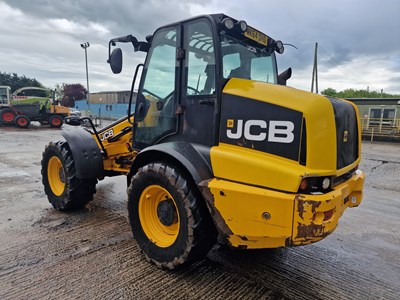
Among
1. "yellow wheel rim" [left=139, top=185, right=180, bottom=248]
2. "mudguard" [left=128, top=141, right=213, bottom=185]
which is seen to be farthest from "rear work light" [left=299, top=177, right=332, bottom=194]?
"yellow wheel rim" [left=139, top=185, right=180, bottom=248]

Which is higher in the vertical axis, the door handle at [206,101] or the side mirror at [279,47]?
the side mirror at [279,47]

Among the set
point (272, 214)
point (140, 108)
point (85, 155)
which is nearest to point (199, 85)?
point (140, 108)

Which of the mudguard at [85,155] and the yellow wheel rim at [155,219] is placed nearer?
the yellow wheel rim at [155,219]

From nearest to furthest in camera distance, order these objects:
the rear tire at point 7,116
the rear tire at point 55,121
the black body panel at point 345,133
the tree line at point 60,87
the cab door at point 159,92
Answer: the black body panel at point 345,133, the cab door at point 159,92, the rear tire at point 7,116, the rear tire at point 55,121, the tree line at point 60,87

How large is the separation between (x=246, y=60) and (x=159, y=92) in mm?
974

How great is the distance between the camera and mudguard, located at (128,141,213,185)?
8.37ft

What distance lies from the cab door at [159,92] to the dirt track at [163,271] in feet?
4.18

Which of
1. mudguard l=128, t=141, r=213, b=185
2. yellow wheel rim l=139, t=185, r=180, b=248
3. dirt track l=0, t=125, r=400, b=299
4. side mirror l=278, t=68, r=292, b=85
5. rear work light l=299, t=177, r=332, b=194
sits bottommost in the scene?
dirt track l=0, t=125, r=400, b=299

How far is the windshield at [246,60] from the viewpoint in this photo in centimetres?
278

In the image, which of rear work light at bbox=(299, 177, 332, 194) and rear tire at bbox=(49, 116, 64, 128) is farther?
rear tire at bbox=(49, 116, 64, 128)

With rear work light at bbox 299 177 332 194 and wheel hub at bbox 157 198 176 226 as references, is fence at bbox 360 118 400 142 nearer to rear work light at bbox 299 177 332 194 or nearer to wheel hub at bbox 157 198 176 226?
rear work light at bbox 299 177 332 194

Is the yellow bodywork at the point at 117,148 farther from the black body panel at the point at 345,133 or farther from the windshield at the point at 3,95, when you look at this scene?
the windshield at the point at 3,95

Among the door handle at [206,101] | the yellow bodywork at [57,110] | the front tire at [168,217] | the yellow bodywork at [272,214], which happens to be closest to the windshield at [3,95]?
the yellow bodywork at [57,110]

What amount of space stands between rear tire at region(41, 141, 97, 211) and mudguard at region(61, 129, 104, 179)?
0.64ft
